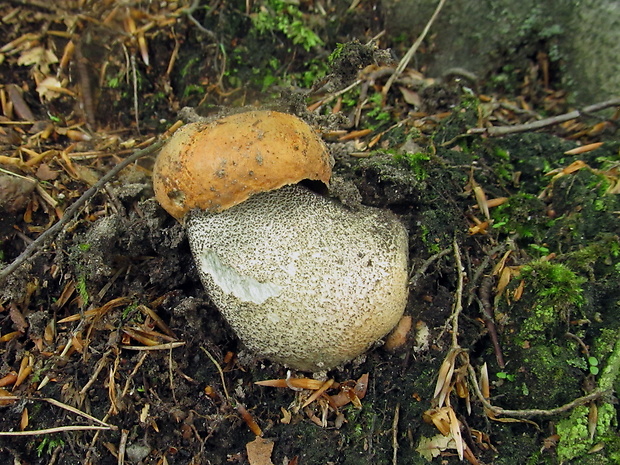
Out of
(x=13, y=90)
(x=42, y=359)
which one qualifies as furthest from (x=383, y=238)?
(x=13, y=90)

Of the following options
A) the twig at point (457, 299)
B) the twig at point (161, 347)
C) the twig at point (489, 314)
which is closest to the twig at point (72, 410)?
the twig at point (161, 347)

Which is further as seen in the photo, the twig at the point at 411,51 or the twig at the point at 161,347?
the twig at the point at 411,51

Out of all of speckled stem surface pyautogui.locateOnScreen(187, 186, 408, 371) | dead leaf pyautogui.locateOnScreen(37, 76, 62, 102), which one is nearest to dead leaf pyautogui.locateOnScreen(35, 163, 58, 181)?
dead leaf pyautogui.locateOnScreen(37, 76, 62, 102)

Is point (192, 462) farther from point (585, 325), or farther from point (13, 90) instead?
point (13, 90)

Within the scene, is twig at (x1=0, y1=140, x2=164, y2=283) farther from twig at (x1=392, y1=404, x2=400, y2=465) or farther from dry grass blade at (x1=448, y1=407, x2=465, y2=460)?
dry grass blade at (x1=448, y1=407, x2=465, y2=460)

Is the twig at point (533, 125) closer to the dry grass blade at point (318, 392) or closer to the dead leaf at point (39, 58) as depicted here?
the dry grass blade at point (318, 392)

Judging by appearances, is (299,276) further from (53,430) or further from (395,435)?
(53,430)

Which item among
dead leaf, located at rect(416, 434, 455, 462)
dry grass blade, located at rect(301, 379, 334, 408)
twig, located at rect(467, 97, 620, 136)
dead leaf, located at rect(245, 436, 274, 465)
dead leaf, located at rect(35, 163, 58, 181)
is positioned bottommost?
dead leaf, located at rect(245, 436, 274, 465)
